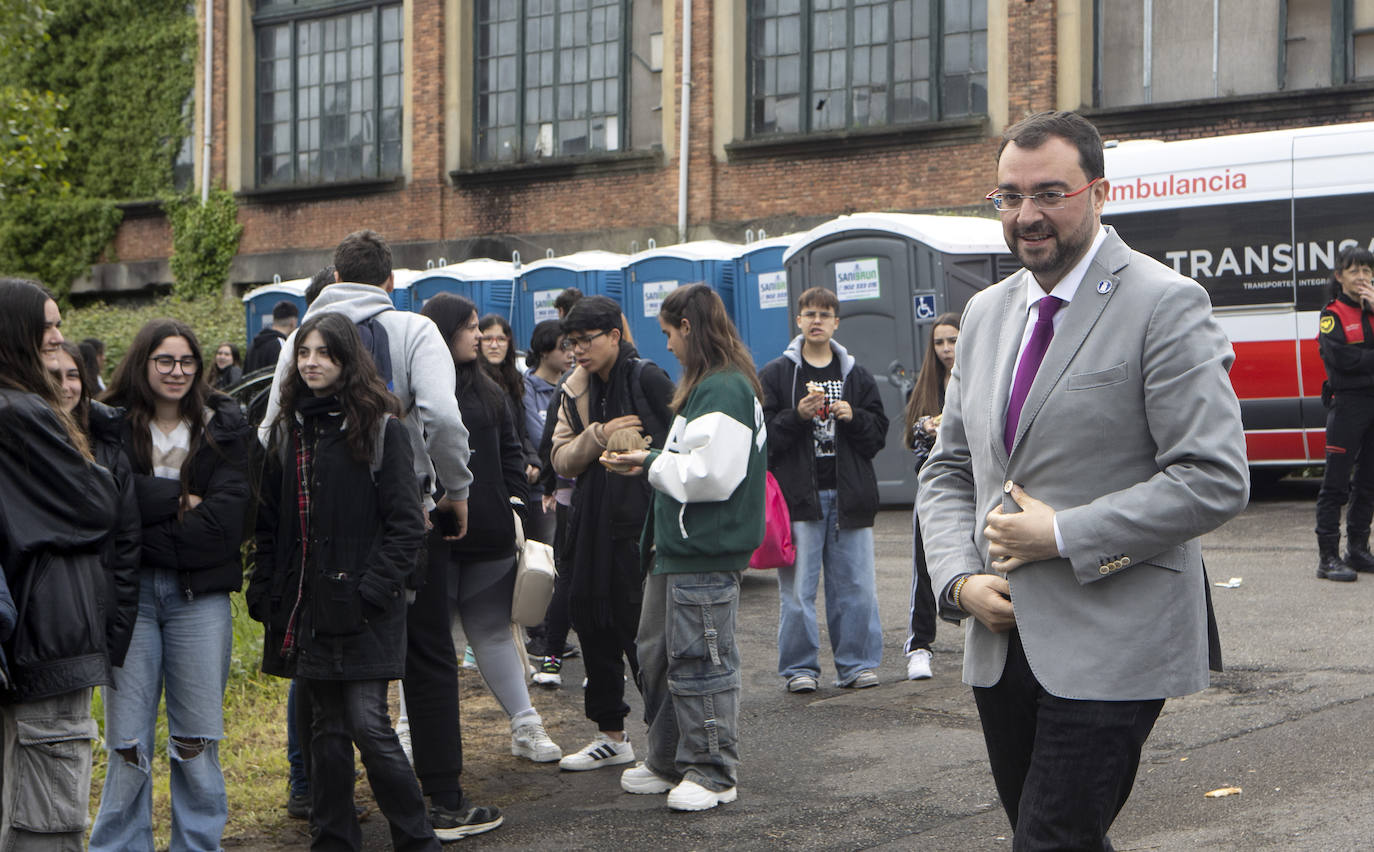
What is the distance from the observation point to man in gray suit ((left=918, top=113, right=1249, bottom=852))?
3107 mm

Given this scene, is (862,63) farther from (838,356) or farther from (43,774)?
(43,774)

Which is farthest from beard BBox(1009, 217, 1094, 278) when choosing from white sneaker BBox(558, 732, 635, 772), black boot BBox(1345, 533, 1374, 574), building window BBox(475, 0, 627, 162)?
building window BBox(475, 0, 627, 162)

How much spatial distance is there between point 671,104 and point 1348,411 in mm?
14615

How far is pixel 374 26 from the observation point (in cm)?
2697

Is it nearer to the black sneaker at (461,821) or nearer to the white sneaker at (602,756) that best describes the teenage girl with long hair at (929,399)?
the white sneaker at (602,756)

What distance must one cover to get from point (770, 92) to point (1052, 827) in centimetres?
2014

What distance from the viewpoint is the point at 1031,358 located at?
335cm

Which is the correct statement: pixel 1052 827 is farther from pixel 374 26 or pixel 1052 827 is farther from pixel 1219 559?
pixel 374 26

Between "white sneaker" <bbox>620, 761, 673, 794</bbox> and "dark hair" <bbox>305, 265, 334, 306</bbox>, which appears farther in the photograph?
"dark hair" <bbox>305, 265, 334, 306</bbox>

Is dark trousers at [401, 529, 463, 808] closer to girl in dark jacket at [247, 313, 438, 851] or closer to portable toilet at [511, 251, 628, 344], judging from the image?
girl in dark jacket at [247, 313, 438, 851]

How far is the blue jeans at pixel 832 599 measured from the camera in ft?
26.6

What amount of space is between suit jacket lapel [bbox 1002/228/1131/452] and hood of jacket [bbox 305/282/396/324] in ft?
10.9

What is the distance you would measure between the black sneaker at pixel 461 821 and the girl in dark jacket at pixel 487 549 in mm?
948

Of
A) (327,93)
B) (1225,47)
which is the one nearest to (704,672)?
(1225,47)
